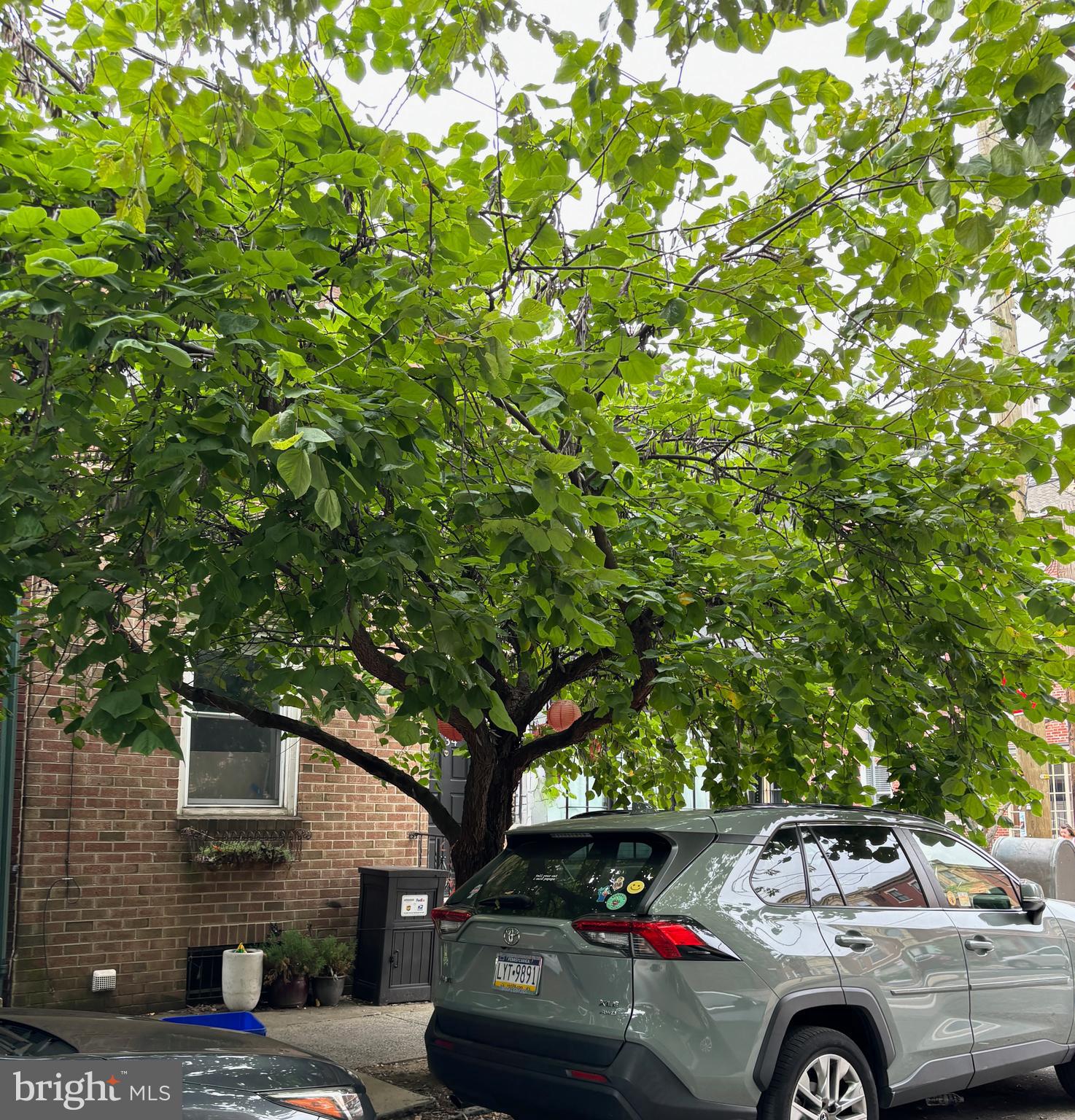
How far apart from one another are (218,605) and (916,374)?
3522mm

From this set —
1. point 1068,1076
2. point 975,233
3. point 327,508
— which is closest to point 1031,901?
point 1068,1076

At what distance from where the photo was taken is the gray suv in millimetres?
4449

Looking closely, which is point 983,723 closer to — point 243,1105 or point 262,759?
point 243,1105

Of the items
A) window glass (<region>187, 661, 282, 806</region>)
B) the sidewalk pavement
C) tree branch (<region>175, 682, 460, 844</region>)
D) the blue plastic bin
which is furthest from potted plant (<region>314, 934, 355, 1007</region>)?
the blue plastic bin

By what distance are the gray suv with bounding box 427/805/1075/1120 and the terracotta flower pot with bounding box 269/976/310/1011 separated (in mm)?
4330

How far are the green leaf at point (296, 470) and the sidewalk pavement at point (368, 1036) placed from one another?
176 inches

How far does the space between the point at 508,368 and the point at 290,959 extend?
7.26m

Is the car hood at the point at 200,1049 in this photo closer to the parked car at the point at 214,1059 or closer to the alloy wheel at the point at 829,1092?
the parked car at the point at 214,1059

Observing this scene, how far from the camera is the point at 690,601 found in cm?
638

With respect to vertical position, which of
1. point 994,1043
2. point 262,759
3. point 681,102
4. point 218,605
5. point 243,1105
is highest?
point 681,102

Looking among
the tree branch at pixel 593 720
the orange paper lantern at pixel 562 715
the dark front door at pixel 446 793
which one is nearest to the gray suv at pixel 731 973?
the tree branch at pixel 593 720

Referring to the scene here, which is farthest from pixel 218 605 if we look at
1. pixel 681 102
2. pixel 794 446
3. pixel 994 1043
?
pixel 994 1043

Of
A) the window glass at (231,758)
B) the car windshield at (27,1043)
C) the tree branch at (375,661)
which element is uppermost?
the tree branch at (375,661)

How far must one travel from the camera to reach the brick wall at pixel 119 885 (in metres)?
8.42
